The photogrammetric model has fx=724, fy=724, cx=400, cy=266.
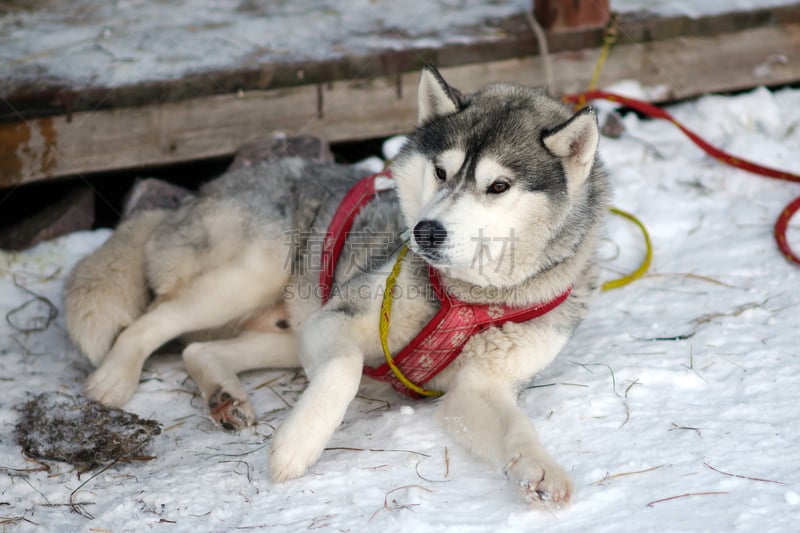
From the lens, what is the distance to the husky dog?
2443mm

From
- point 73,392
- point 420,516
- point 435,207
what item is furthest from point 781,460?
point 73,392

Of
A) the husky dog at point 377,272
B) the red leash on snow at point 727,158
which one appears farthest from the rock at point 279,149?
the red leash on snow at point 727,158

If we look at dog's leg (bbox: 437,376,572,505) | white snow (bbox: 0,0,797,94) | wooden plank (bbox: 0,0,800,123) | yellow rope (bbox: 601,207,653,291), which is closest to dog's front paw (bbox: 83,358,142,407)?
dog's leg (bbox: 437,376,572,505)

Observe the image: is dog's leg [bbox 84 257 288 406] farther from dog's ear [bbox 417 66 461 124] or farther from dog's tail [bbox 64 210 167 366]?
dog's ear [bbox 417 66 461 124]

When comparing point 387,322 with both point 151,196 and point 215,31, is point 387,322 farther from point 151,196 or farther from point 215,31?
point 215,31

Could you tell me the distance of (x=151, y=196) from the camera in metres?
4.33

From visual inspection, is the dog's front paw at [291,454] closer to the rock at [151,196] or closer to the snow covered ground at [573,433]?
the snow covered ground at [573,433]

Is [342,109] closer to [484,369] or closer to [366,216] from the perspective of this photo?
[366,216]

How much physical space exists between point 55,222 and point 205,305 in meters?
1.48

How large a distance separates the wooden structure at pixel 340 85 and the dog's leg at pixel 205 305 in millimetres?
1377

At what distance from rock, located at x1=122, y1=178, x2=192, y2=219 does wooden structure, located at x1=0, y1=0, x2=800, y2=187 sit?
5.9 inches

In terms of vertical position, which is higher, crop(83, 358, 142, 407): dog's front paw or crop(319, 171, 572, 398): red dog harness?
crop(319, 171, 572, 398): red dog harness

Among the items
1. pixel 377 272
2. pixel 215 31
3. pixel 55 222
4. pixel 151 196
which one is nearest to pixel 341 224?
pixel 377 272

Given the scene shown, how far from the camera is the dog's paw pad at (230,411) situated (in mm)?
2844
